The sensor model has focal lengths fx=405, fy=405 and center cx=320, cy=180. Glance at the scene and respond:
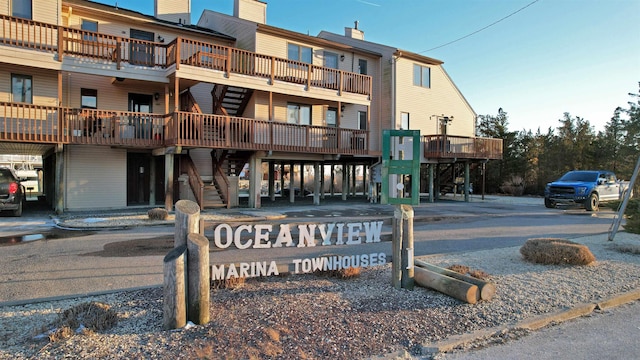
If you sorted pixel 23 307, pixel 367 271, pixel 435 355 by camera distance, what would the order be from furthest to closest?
pixel 367 271 → pixel 23 307 → pixel 435 355

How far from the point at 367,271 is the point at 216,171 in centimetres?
1420

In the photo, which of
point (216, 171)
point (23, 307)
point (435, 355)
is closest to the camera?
point (435, 355)

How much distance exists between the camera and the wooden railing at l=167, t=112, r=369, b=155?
16281 millimetres

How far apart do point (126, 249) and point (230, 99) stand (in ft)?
42.7

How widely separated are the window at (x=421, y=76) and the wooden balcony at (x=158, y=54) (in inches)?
263

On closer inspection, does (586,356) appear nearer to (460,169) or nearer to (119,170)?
(119,170)

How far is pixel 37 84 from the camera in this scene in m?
16.4

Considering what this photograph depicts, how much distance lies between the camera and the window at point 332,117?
2387cm

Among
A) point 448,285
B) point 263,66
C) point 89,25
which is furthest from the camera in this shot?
point 263,66

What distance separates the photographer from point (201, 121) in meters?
16.5

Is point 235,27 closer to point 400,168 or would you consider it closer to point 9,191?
point 9,191

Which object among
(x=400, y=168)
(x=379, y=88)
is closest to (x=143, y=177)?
(x=379, y=88)

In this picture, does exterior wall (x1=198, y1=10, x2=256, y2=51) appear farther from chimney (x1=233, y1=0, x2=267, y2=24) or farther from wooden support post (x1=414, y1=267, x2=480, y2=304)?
wooden support post (x1=414, y1=267, x2=480, y2=304)

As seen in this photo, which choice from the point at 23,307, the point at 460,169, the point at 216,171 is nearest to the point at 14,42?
the point at 216,171
